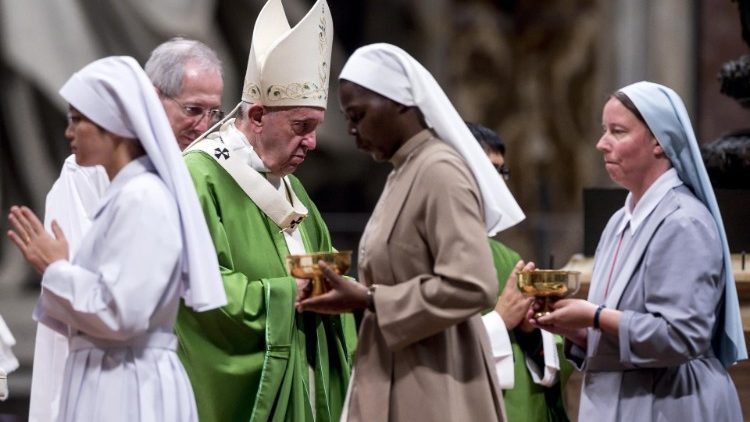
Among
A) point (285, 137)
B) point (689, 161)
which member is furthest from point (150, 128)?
point (689, 161)

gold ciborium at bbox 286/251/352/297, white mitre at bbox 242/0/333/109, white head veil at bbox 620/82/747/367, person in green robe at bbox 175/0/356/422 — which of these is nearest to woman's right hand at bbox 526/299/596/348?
white head veil at bbox 620/82/747/367

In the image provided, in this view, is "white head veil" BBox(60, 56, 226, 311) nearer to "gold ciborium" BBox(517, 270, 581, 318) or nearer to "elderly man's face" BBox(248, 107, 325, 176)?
"gold ciborium" BBox(517, 270, 581, 318)

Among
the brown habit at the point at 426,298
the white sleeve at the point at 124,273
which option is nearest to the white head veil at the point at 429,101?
the brown habit at the point at 426,298

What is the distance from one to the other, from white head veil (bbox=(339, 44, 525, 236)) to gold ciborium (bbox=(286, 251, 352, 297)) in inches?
17.7

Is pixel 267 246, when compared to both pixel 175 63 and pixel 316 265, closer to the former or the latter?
pixel 175 63

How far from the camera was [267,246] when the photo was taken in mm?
5668

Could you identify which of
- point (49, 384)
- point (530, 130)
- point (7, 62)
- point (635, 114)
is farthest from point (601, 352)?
point (7, 62)

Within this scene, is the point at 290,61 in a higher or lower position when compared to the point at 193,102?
higher

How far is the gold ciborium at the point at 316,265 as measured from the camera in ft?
14.8

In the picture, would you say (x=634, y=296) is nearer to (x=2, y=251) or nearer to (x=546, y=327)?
(x=546, y=327)

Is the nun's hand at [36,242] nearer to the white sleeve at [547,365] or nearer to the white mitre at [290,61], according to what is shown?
the white mitre at [290,61]

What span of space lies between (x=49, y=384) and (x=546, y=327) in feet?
5.91

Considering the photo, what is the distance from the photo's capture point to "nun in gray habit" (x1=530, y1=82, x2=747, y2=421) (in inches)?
194

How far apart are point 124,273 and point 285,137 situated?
56.7 inches
